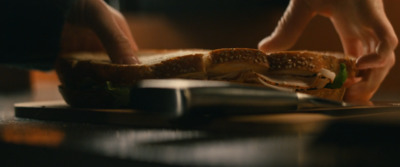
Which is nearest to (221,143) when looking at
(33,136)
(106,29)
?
(33,136)

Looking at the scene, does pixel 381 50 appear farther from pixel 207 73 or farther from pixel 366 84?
pixel 207 73

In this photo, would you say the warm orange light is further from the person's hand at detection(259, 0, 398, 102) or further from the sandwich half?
the person's hand at detection(259, 0, 398, 102)

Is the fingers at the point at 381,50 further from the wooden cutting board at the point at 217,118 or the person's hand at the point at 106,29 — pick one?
the person's hand at the point at 106,29

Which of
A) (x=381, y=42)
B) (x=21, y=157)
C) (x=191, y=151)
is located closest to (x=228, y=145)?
(x=191, y=151)

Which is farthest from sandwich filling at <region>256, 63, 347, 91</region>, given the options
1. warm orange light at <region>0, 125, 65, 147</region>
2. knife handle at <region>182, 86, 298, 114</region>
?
warm orange light at <region>0, 125, 65, 147</region>

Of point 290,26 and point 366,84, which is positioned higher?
point 290,26

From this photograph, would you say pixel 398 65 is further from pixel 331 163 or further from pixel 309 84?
pixel 331 163
